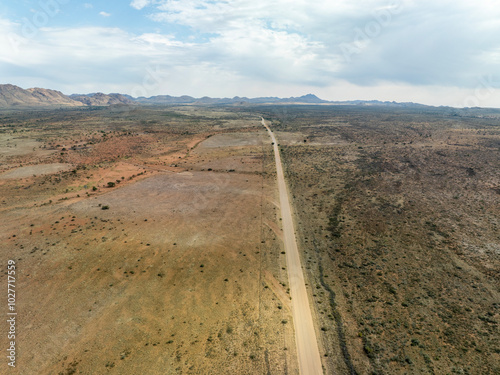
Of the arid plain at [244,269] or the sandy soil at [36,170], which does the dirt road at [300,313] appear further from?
the sandy soil at [36,170]

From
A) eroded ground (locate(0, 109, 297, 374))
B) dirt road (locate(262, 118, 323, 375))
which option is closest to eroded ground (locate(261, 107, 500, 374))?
dirt road (locate(262, 118, 323, 375))

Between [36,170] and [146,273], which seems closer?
[146,273]

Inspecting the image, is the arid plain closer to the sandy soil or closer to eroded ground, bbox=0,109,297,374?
eroded ground, bbox=0,109,297,374

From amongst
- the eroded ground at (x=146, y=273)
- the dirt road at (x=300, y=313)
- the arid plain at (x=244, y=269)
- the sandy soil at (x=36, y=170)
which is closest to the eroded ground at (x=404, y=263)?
the arid plain at (x=244, y=269)

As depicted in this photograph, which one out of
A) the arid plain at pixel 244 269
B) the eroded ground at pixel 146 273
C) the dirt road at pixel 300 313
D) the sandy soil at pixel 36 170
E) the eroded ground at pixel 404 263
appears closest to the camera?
the dirt road at pixel 300 313

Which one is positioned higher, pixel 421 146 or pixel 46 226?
pixel 421 146

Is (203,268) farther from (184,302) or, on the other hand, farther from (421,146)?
(421,146)

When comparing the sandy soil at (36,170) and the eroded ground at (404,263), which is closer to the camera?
the eroded ground at (404,263)

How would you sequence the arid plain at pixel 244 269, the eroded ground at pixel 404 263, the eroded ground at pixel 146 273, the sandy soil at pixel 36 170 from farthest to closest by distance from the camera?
the sandy soil at pixel 36 170, the eroded ground at pixel 404 263, the arid plain at pixel 244 269, the eroded ground at pixel 146 273

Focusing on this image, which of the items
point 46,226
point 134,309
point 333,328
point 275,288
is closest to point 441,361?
point 333,328

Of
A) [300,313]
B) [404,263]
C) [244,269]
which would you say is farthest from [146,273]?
[404,263]

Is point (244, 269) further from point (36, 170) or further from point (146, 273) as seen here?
A: point (36, 170)
